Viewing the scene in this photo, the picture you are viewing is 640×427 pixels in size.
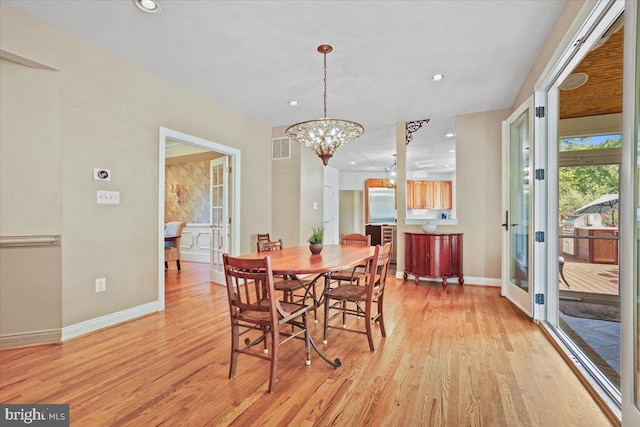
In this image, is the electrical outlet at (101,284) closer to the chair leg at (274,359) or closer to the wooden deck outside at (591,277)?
the chair leg at (274,359)

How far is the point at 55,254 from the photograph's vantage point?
105 inches

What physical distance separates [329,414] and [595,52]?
3797 mm

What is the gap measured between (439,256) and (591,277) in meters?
2.51

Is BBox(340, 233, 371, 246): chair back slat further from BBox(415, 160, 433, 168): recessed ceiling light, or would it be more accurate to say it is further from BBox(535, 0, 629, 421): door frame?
BBox(415, 160, 433, 168): recessed ceiling light

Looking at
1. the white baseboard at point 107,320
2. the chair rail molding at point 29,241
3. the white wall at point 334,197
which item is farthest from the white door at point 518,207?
the white wall at point 334,197

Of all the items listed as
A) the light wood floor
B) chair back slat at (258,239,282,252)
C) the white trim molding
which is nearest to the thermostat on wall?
the light wood floor

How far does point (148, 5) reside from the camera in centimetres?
235

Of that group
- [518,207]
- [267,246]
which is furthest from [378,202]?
[267,246]

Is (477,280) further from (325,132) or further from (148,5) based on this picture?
(148,5)

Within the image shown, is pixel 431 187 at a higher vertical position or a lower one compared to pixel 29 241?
higher

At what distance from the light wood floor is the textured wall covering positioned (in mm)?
4674

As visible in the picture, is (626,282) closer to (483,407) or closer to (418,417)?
(483,407)

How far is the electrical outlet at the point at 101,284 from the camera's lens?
2970 mm

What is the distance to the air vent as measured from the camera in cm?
543
